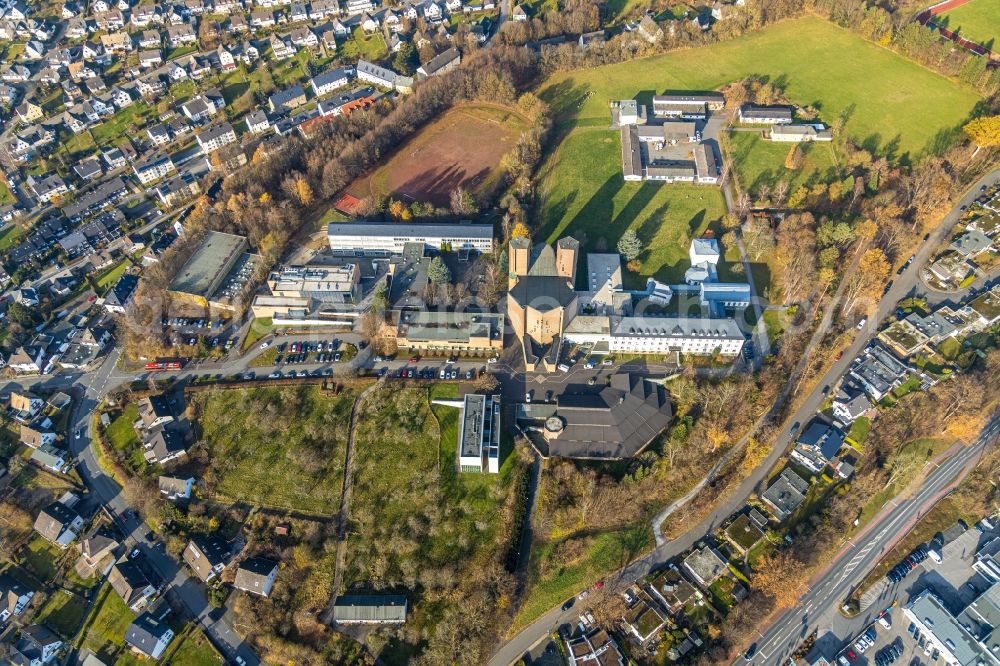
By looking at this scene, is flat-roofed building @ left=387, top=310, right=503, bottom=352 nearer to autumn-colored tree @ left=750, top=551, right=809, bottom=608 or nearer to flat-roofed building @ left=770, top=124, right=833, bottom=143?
autumn-colored tree @ left=750, top=551, right=809, bottom=608

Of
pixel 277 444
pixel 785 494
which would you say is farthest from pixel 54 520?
pixel 785 494

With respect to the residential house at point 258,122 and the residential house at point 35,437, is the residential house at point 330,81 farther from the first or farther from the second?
the residential house at point 35,437

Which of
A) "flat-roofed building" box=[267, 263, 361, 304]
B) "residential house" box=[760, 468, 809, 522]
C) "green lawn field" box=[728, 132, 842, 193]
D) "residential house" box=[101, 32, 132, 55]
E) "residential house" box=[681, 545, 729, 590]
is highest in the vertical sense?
"residential house" box=[101, 32, 132, 55]

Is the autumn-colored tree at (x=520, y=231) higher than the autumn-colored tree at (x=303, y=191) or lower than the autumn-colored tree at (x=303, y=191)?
lower

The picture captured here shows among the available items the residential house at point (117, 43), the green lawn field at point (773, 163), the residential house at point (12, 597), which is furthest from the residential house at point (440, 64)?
the residential house at point (12, 597)

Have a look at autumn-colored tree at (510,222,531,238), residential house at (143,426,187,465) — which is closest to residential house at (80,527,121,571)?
residential house at (143,426,187,465)

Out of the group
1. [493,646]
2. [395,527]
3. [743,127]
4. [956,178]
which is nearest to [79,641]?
[395,527]
